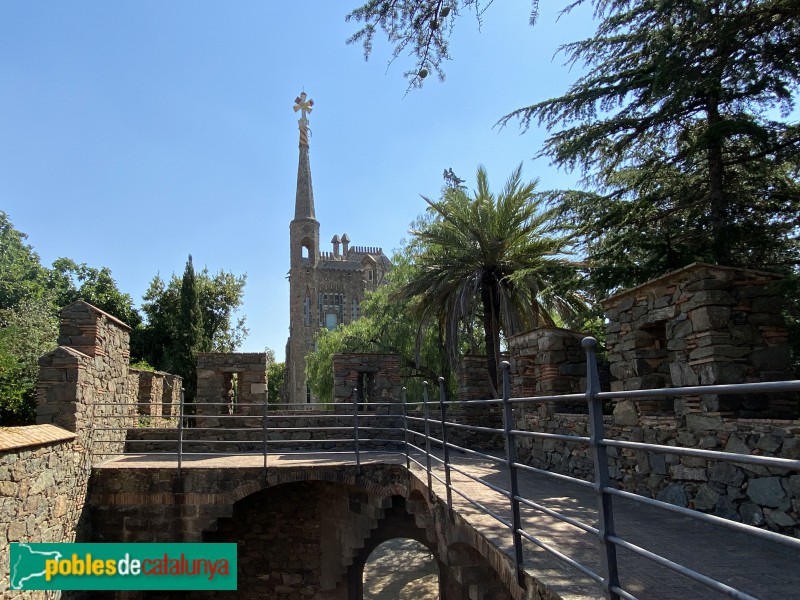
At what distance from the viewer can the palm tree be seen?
12148 millimetres

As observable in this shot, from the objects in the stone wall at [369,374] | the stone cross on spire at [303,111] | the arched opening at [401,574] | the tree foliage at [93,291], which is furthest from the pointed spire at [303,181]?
the stone wall at [369,374]

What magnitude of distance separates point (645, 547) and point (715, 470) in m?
1.58

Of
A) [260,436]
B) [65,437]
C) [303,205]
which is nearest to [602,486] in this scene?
[65,437]

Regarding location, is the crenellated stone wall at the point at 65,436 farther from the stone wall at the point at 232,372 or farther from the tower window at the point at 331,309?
the tower window at the point at 331,309

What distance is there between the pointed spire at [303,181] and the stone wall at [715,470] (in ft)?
140

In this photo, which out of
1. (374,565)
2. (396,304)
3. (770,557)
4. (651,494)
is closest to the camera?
(770,557)

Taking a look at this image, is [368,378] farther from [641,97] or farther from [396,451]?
[641,97]

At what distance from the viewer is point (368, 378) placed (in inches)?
492

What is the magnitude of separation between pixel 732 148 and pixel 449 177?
16679mm

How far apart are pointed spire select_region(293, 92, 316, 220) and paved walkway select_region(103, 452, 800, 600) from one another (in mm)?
43358

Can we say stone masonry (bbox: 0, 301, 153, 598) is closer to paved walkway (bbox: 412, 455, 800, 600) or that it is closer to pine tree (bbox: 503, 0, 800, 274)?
paved walkway (bbox: 412, 455, 800, 600)

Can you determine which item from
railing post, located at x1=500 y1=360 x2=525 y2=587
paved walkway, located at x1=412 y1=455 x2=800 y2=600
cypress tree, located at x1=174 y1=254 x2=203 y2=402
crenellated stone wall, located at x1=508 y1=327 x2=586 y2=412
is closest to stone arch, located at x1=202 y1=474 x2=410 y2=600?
crenellated stone wall, located at x1=508 y1=327 x2=586 y2=412

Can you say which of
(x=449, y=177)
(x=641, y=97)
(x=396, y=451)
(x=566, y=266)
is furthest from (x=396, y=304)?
(x=641, y=97)

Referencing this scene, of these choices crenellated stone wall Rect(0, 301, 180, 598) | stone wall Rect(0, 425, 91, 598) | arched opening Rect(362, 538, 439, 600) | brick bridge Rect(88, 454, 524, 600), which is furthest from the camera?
arched opening Rect(362, 538, 439, 600)
